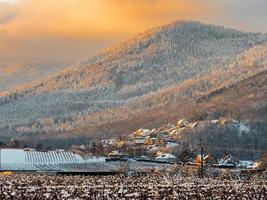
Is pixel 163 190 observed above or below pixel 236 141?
below

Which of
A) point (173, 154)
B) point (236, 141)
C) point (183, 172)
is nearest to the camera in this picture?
point (183, 172)

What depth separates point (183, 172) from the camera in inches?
3558

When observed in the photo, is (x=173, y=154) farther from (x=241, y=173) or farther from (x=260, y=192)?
(x=260, y=192)

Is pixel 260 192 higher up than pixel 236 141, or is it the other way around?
pixel 236 141

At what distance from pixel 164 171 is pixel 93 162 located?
2596cm

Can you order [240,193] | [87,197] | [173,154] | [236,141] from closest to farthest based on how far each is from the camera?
[87,197] → [240,193] → [173,154] → [236,141]

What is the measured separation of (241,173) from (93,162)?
3160 cm

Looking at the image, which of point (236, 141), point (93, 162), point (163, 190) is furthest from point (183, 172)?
point (236, 141)

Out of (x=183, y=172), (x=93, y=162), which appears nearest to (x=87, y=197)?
(x=183, y=172)

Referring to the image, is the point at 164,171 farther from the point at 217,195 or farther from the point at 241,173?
the point at 217,195

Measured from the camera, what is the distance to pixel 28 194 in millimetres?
45625

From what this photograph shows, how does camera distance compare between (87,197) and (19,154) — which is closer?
(87,197)

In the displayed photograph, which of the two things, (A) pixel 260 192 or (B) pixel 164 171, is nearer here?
(A) pixel 260 192

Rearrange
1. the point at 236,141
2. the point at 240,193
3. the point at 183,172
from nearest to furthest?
the point at 240,193 → the point at 183,172 → the point at 236,141
